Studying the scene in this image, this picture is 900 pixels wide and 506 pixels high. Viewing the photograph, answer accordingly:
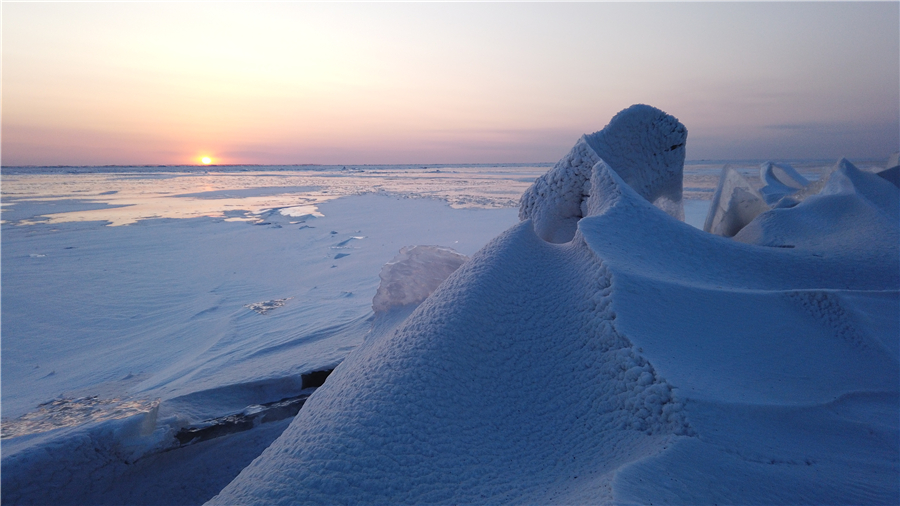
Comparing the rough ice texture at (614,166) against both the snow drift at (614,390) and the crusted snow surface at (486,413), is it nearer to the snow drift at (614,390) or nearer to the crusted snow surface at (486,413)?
the snow drift at (614,390)

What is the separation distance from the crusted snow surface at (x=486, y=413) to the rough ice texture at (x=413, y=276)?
88 centimetres

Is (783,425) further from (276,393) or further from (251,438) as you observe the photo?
(276,393)

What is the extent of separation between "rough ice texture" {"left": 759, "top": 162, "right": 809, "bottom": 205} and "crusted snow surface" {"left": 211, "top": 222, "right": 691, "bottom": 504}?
4.46 metres

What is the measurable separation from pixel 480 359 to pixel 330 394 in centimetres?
47

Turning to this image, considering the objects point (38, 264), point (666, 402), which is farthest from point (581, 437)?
point (38, 264)

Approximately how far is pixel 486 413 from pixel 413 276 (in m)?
1.32

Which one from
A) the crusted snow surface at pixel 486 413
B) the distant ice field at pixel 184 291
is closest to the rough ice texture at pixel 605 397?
the crusted snow surface at pixel 486 413

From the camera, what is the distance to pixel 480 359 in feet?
4.01

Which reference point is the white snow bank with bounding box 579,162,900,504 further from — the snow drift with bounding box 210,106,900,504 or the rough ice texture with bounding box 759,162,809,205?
the rough ice texture with bounding box 759,162,809,205

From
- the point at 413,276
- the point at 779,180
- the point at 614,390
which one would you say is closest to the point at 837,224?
the point at 614,390

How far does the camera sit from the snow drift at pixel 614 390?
3.06 feet

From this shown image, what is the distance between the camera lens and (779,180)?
5.40 metres

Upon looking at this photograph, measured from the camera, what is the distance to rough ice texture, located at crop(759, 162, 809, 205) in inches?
186

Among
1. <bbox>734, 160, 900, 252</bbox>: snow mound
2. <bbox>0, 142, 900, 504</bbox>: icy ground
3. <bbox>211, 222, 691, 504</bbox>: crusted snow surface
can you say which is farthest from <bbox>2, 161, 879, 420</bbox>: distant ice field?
<bbox>734, 160, 900, 252</bbox>: snow mound
